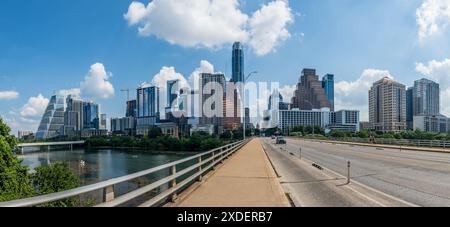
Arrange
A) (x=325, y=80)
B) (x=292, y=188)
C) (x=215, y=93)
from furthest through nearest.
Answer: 1. (x=325, y=80)
2. (x=215, y=93)
3. (x=292, y=188)

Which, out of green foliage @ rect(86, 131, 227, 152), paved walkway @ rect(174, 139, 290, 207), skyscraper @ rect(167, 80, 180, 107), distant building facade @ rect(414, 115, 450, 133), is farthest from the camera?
distant building facade @ rect(414, 115, 450, 133)

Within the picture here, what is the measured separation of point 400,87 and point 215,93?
325ft

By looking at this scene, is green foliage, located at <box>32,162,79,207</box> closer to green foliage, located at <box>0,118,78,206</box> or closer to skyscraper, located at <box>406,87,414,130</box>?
green foliage, located at <box>0,118,78,206</box>

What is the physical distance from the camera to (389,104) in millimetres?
150000

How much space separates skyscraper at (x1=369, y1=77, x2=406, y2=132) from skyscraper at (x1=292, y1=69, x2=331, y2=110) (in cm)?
2131

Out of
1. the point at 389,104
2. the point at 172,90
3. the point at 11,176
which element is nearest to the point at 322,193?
the point at 11,176

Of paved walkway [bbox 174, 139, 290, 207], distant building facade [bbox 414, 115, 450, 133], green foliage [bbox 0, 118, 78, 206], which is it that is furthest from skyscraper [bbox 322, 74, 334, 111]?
paved walkway [bbox 174, 139, 290, 207]

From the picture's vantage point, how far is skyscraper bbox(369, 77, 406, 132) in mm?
144125

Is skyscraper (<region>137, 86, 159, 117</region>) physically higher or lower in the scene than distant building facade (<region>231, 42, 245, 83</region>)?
lower

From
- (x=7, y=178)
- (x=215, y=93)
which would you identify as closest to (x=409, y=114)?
(x=215, y=93)

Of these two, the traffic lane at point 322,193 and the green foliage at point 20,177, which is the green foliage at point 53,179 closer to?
the green foliage at point 20,177

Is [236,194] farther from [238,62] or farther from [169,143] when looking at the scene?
[169,143]
